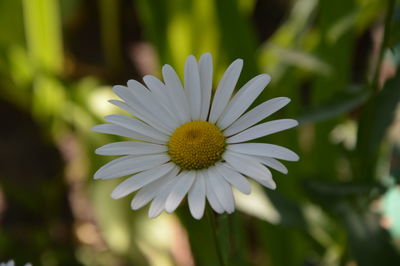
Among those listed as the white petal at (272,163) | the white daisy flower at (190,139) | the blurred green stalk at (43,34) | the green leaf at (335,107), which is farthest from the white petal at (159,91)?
the blurred green stalk at (43,34)

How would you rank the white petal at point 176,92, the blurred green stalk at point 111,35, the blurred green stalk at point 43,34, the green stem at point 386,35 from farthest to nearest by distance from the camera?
the blurred green stalk at point 111,35, the blurred green stalk at point 43,34, the green stem at point 386,35, the white petal at point 176,92

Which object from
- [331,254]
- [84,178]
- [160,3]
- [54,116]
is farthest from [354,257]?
[54,116]

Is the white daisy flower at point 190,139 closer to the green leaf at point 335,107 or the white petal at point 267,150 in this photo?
the white petal at point 267,150

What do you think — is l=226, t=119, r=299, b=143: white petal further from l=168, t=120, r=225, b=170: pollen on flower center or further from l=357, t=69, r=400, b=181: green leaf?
l=357, t=69, r=400, b=181: green leaf

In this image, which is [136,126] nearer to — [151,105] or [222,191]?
[151,105]

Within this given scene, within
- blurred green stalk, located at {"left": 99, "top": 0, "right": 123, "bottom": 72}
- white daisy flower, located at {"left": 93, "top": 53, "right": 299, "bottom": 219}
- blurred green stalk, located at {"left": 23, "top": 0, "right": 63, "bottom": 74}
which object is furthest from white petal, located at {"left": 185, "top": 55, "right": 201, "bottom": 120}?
blurred green stalk, located at {"left": 99, "top": 0, "right": 123, "bottom": 72}
